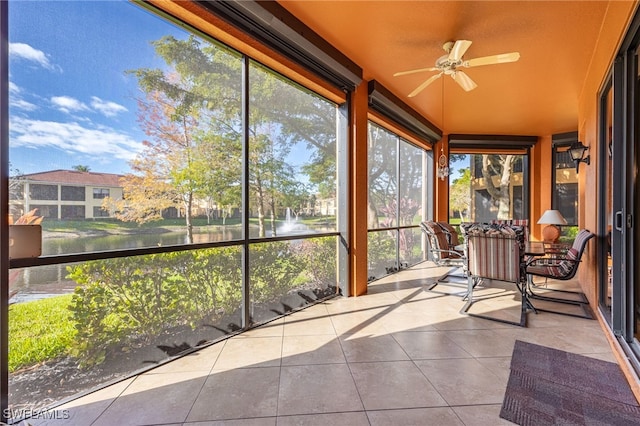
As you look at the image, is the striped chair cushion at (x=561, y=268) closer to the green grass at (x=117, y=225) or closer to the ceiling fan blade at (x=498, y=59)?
the ceiling fan blade at (x=498, y=59)

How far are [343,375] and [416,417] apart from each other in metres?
0.58

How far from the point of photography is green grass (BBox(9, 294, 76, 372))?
69.7 inches

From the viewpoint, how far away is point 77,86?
77.7 inches

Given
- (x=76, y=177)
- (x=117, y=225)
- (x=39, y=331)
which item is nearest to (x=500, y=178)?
(x=117, y=225)

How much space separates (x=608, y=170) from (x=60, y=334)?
512cm

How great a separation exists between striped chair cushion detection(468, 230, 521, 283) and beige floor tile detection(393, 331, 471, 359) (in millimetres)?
1037

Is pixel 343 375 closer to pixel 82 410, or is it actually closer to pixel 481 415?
pixel 481 415

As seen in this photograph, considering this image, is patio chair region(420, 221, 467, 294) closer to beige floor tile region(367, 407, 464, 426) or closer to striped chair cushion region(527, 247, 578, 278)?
striped chair cushion region(527, 247, 578, 278)

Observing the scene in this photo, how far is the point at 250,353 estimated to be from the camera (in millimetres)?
2445

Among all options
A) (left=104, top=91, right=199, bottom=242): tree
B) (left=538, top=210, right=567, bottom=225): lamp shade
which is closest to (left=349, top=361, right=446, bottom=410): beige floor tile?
(left=104, top=91, right=199, bottom=242): tree

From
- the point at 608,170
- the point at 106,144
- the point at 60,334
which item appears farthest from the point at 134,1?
the point at 608,170

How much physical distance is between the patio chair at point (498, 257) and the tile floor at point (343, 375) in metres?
0.26

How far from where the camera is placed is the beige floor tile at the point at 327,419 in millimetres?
1617

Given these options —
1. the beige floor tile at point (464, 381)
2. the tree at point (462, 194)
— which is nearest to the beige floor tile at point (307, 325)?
the beige floor tile at point (464, 381)
